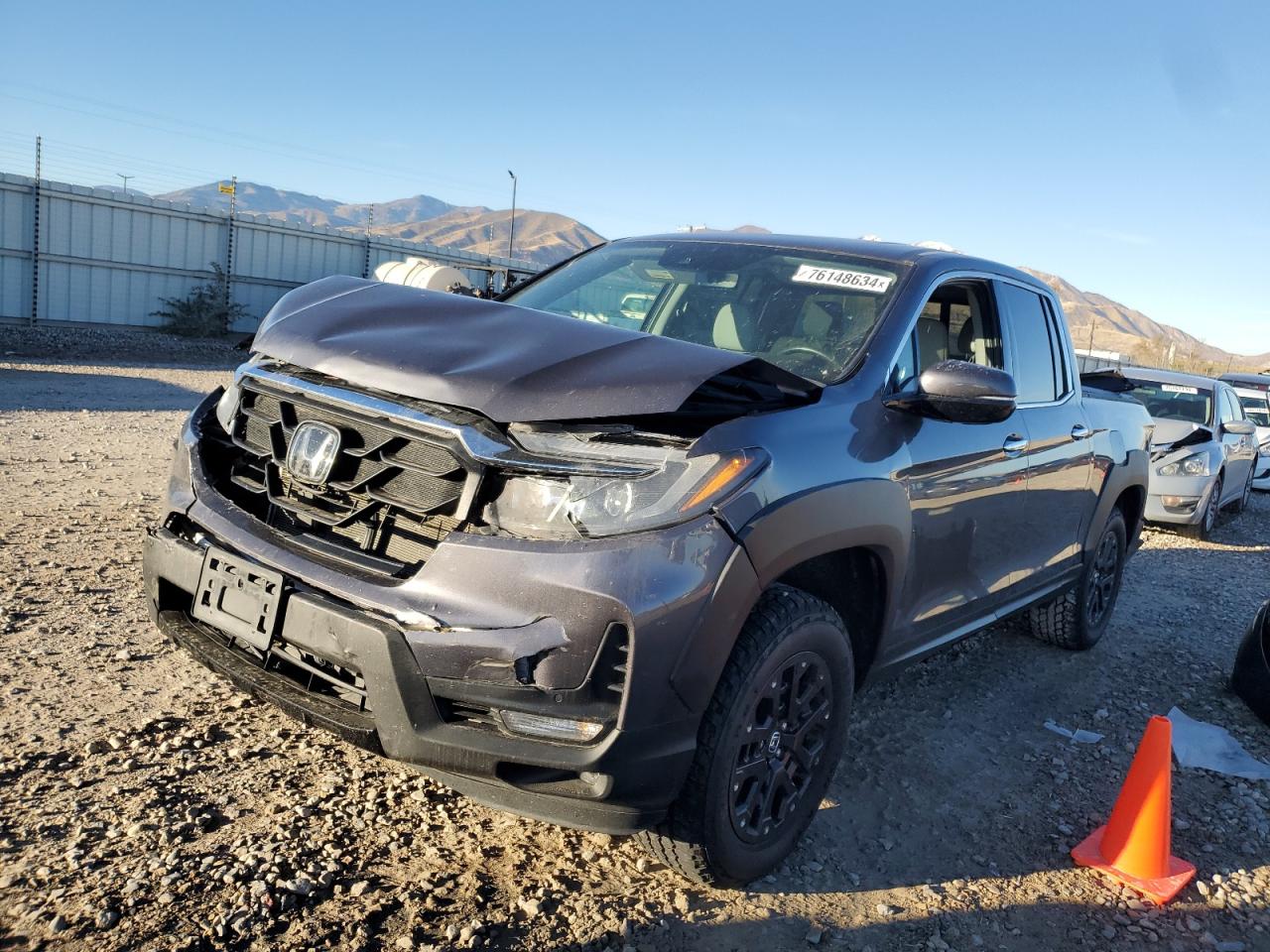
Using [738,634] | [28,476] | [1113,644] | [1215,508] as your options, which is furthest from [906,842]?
[1215,508]

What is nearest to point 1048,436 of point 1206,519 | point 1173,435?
point 1173,435

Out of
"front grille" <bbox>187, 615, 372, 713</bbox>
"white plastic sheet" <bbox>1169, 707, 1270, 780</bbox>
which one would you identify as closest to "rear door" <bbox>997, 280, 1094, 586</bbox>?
"white plastic sheet" <bbox>1169, 707, 1270, 780</bbox>

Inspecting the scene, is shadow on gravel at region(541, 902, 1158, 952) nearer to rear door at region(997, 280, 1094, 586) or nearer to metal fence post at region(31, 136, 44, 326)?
rear door at region(997, 280, 1094, 586)

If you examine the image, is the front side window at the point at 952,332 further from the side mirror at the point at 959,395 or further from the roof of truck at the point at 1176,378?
the roof of truck at the point at 1176,378

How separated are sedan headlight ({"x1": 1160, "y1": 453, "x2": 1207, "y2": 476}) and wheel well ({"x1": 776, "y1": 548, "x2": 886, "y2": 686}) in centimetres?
804

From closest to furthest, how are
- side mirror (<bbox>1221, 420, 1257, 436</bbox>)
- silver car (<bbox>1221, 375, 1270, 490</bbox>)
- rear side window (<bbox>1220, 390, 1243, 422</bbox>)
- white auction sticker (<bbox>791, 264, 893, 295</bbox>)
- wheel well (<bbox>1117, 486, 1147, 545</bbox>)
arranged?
white auction sticker (<bbox>791, 264, 893, 295</bbox>) < wheel well (<bbox>1117, 486, 1147, 545</bbox>) < side mirror (<bbox>1221, 420, 1257, 436</bbox>) < rear side window (<bbox>1220, 390, 1243, 422</bbox>) < silver car (<bbox>1221, 375, 1270, 490</bbox>)

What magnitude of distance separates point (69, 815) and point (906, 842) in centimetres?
253

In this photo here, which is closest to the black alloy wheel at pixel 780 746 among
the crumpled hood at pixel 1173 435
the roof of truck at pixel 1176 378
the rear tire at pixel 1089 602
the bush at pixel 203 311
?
the rear tire at pixel 1089 602

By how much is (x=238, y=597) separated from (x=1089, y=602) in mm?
4671

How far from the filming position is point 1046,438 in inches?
170

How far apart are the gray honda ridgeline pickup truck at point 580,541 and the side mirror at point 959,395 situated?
Result: 10mm

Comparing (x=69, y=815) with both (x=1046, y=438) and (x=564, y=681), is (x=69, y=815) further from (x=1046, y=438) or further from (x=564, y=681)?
(x=1046, y=438)

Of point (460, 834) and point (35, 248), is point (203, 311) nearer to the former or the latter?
point (35, 248)

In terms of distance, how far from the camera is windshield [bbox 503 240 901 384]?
11.1ft
